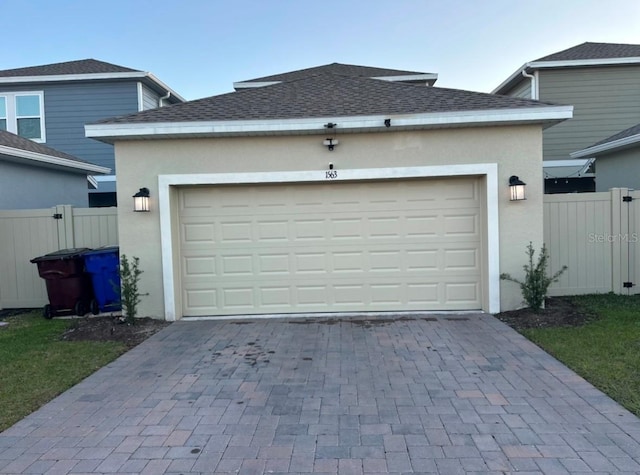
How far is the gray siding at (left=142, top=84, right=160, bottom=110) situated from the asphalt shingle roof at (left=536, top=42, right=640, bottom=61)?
42.3ft

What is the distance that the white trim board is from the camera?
754 centimetres

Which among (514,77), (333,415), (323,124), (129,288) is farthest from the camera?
(514,77)

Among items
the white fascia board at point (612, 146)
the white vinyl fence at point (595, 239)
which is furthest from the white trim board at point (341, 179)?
the white fascia board at point (612, 146)

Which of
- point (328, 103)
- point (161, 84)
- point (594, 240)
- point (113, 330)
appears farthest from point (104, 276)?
point (161, 84)

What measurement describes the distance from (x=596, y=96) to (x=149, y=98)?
14.6m

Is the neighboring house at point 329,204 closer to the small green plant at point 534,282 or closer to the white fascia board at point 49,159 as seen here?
the small green plant at point 534,282

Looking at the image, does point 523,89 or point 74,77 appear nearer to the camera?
point 74,77

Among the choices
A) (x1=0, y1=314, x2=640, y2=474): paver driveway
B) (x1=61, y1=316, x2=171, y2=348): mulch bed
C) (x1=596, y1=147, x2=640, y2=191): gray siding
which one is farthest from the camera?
(x1=596, y1=147, x2=640, y2=191): gray siding

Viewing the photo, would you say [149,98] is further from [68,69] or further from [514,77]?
[514,77]

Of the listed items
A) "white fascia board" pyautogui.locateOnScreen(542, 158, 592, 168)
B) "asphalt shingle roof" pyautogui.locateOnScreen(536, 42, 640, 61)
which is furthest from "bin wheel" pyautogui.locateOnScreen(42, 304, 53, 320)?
"asphalt shingle roof" pyautogui.locateOnScreen(536, 42, 640, 61)

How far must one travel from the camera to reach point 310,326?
7250 millimetres

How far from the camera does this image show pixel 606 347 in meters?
5.74

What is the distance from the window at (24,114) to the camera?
612 inches

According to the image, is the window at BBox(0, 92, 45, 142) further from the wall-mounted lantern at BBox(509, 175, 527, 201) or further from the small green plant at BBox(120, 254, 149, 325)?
the wall-mounted lantern at BBox(509, 175, 527, 201)
